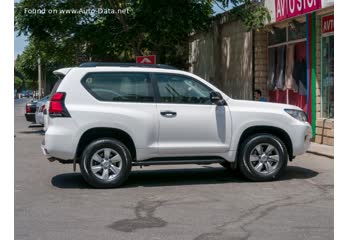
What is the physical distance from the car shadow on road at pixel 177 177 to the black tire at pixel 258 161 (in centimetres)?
26

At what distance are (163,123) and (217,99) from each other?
952mm

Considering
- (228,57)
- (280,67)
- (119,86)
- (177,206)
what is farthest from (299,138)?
(228,57)

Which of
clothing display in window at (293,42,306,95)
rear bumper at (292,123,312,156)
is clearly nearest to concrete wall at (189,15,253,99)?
clothing display in window at (293,42,306,95)

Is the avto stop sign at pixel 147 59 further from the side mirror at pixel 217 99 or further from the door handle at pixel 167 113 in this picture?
the door handle at pixel 167 113

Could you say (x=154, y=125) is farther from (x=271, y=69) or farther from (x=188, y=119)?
(x=271, y=69)

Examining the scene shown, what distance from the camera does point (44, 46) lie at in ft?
87.1

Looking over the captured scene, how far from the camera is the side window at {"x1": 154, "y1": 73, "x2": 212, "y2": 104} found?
887 cm

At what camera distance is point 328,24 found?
46.8 ft

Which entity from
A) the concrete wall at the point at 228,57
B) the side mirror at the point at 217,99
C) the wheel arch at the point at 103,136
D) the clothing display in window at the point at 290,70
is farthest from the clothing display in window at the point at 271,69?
the wheel arch at the point at 103,136

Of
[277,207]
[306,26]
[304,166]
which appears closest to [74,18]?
[306,26]

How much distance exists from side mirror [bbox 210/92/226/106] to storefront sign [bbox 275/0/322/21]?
5948 mm

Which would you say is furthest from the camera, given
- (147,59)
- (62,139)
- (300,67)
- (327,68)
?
(147,59)

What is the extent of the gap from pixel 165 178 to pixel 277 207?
2.93 metres
